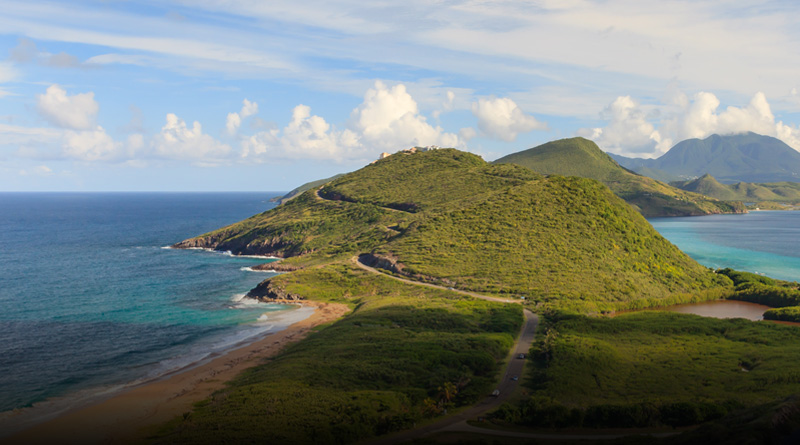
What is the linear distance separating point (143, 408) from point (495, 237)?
80833 millimetres

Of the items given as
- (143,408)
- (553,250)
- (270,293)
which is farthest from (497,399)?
(553,250)

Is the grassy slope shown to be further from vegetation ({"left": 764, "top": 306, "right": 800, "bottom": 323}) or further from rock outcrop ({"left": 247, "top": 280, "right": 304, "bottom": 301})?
rock outcrop ({"left": 247, "top": 280, "right": 304, "bottom": 301})

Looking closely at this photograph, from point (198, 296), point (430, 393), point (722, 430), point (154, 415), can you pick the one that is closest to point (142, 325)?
point (198, 296)

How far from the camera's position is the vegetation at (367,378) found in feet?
137

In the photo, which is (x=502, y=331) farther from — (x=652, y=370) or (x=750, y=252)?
(x=750, y=252)

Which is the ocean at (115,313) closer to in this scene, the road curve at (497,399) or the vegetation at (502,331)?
the vegetation at (502,331)

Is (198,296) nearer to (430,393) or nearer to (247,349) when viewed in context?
(247,349)

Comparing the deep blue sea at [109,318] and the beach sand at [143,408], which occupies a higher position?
the deep blue sea at [109,318]

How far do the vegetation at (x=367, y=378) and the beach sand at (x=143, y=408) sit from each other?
2772 mm

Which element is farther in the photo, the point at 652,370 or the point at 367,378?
the point at 652,370

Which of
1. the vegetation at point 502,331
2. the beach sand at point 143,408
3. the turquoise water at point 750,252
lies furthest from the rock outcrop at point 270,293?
the turquoise water at point 750,252

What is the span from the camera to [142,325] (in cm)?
8100

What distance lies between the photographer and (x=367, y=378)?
52.6 meters

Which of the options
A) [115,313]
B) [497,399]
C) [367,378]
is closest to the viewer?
[497,399]
